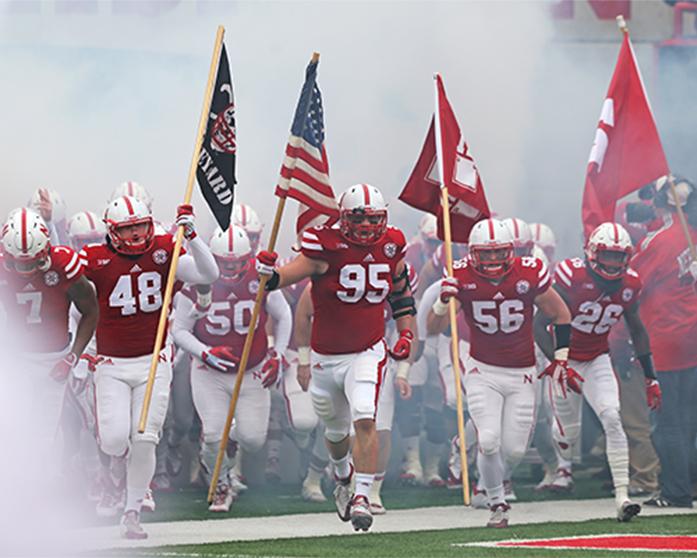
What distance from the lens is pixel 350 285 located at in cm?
973

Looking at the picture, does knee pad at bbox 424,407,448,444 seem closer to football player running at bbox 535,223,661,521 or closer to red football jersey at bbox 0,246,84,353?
football player running at bbox 535,223,661,521

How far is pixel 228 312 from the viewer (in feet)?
36.8

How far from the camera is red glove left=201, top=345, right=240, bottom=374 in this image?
1076 cm

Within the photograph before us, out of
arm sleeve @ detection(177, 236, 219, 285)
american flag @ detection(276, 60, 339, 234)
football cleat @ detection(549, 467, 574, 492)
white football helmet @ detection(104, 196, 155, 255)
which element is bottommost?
football cleat @ detection(549, 467, 574, 492)

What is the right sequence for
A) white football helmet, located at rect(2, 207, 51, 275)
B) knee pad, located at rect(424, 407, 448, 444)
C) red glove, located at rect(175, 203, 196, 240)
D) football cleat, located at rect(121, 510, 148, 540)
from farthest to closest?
1. knee pad, located at rect(424, 407, 448, 444)
2. white football helmet, located at rect(2, 207, 51, 275)
3. football cleat, located at rect(121, 510, 148, 540)
4. red glove, located at rect(175, 203, 196, 240)

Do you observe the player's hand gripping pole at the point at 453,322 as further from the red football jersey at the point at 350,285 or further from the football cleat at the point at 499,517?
the red football jersey at the point at 350,285

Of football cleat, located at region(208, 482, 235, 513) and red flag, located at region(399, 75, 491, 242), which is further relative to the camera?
red flag, located at region(399, 75, 491, 242)

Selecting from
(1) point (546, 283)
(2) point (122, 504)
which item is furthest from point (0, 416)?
(1) point (546, 283)

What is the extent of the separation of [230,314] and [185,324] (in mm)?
279

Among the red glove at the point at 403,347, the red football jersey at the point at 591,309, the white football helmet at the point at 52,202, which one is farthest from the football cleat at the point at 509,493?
the white football helmet at the point at 52,202

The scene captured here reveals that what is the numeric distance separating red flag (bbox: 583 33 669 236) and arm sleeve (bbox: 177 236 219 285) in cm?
279

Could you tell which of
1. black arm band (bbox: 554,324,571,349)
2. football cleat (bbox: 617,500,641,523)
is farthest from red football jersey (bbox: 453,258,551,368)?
football cleat (bbox: 617,500,641,523)

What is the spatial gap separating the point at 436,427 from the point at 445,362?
0.44m

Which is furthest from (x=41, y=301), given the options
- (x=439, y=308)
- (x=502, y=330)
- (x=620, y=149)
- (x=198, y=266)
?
(x=620, y=149)
